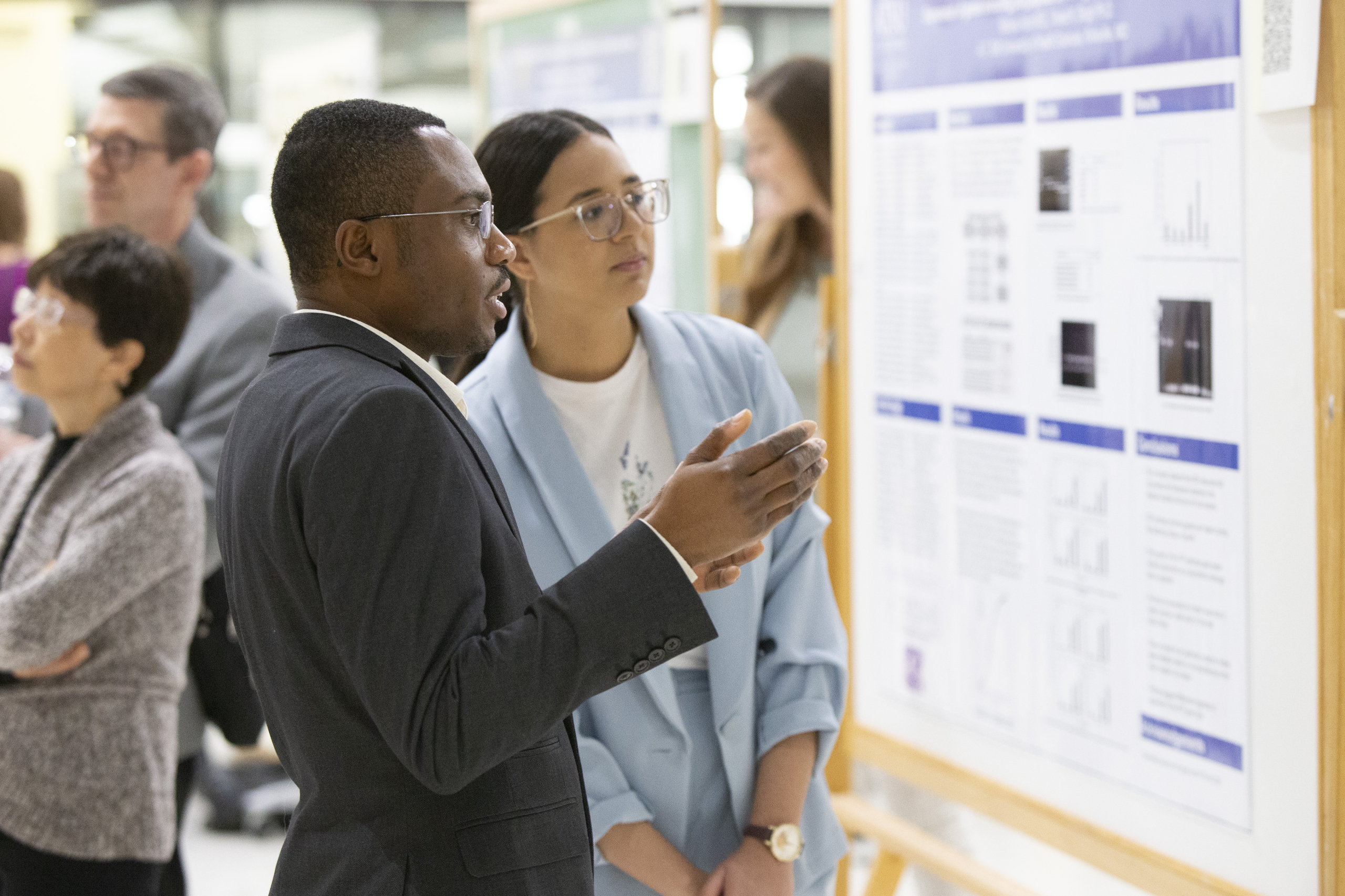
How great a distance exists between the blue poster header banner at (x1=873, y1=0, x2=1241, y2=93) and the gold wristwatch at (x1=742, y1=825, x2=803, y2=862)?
1063mm

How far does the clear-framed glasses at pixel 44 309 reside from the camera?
217cm

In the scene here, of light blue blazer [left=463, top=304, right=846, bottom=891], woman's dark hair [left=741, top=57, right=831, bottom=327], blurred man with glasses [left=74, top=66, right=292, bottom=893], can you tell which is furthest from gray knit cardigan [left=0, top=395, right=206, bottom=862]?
woman's dark hair [left=741, top=57, right=831, bottom=327]

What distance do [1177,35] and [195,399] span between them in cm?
194

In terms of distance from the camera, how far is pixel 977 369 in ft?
6.38

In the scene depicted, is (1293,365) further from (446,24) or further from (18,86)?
(18,86)

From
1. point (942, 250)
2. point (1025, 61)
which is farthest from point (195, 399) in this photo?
point (1025, 61)

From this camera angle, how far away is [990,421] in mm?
1926

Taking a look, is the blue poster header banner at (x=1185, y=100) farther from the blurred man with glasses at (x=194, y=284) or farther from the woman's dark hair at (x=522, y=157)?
the blurred man with glasses at (x=194, y=284)

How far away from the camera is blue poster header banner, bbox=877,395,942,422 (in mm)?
2041

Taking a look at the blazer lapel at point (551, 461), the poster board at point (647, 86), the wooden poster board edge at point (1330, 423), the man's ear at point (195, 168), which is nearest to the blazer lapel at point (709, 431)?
the blazer lapel at point (551, 461)

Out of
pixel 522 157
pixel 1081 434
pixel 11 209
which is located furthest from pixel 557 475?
pixel 11 209

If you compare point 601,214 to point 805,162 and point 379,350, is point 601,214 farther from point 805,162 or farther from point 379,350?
point 805,162

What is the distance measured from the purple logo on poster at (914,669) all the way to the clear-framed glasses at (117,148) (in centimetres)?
188

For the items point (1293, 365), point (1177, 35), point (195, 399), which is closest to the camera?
point (1293, 365)
